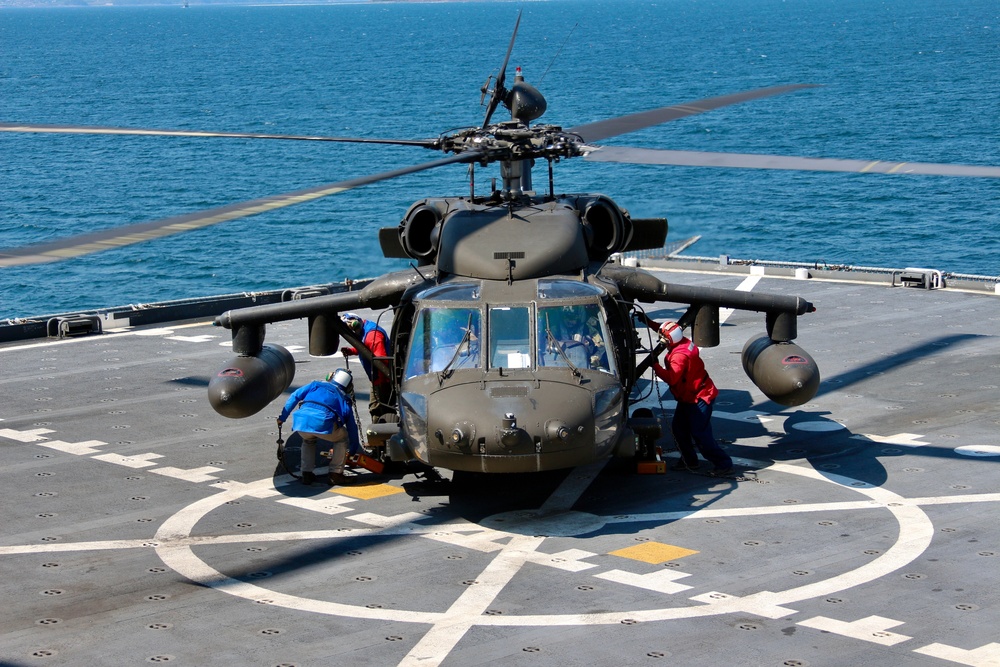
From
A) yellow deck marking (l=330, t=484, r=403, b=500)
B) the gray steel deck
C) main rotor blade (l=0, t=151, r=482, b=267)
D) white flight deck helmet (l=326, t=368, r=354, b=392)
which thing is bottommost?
yellow deck marking (l=330, t=484, r=403, b=500)

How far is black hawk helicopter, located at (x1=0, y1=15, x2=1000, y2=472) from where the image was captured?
47.0ft

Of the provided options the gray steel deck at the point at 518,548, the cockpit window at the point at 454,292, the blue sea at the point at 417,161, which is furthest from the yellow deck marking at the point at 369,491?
the blue sea at the point at 417,161

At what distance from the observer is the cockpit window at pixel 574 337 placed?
15.3 meters

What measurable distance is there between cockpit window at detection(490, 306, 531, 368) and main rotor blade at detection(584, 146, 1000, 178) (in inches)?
86.3

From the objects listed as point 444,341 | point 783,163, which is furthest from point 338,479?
point 783,163

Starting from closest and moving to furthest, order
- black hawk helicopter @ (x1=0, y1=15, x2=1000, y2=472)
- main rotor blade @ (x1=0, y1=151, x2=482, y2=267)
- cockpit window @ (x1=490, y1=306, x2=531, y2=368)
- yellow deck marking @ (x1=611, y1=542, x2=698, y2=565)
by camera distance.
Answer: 1. main rotor blade @ (x1=0, y1=151, x2=482, y2=267)
2. yellow deck marking @ (x1=611, y1=542, x2=698, y2=565)
3. black hawk helicopter @ (x1=0, y1=15, x2=1000, y2=472)
4. cockpit window @ (x1=490, y1=306, x2=531, y2=368)

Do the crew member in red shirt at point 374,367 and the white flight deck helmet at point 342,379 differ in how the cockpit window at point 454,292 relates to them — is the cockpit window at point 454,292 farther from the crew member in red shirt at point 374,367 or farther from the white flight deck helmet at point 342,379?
the crew member in red shirt at point 374,367

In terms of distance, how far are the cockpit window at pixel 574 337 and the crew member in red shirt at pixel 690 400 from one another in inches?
58.3

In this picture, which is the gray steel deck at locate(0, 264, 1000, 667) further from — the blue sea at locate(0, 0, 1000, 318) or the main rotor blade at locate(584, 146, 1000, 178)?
the blue sea at locate(0, 0, 1000, 318)

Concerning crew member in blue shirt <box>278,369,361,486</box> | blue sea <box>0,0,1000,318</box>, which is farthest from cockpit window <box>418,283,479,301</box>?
blue sea <box>0,0,1000,318</box>

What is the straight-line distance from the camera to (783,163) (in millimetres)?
15172

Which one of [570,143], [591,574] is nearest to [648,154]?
A: [570,143]

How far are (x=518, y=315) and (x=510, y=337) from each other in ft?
1.06

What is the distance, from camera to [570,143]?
16.8 metres
